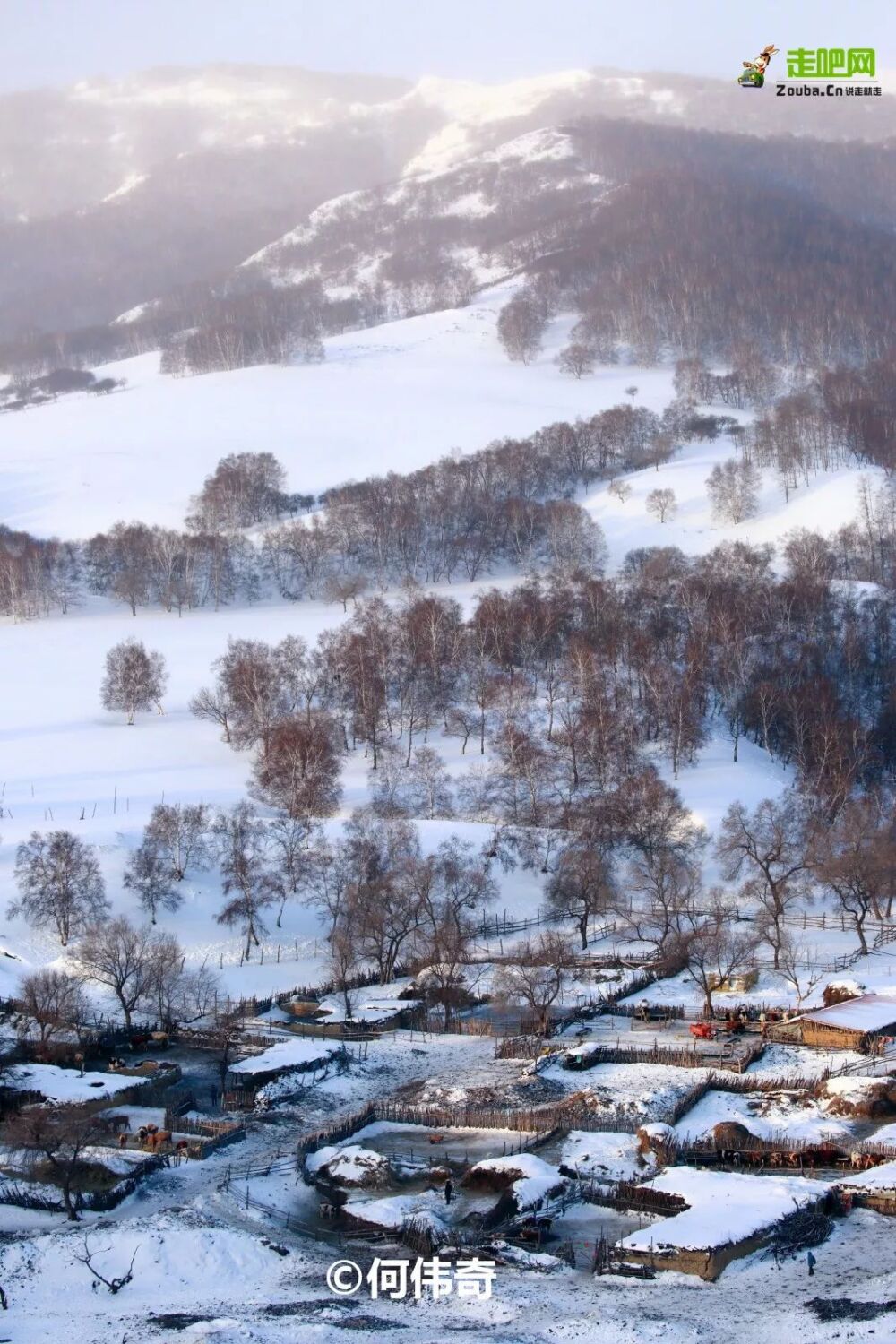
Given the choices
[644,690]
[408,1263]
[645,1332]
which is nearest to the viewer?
[645,1332]

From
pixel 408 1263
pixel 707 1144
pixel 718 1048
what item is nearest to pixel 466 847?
pixel 718 1048

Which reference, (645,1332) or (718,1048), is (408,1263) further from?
(718,1048)

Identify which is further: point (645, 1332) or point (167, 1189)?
point (167, 1189)

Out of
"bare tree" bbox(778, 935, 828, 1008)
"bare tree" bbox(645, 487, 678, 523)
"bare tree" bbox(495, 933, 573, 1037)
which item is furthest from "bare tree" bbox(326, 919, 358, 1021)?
"bare tree" bbox(645, 487, 678, 523)

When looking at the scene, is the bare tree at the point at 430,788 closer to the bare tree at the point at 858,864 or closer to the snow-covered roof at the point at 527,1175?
the bare tree at the point at 858,864

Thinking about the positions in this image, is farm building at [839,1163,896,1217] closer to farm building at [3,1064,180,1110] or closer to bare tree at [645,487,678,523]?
farm building at [3,1064,180,1110]

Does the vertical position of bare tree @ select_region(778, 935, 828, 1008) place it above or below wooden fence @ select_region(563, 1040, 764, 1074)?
below
